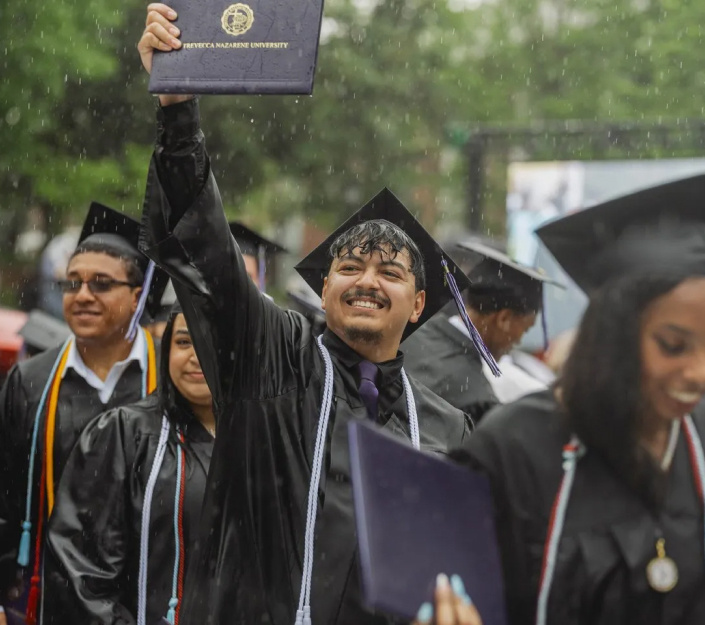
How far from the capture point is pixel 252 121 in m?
19.4

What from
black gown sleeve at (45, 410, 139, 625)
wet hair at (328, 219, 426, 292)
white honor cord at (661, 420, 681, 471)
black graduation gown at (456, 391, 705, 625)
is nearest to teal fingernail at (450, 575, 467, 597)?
black graduation gown at (456, 391, 705, 625)

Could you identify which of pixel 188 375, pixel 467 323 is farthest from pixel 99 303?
pixel 467 323

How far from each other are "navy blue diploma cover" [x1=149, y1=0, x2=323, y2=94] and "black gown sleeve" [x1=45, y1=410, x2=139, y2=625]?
166cm

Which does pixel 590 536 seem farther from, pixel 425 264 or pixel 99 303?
pixel 99 303

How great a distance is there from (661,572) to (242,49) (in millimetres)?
1750

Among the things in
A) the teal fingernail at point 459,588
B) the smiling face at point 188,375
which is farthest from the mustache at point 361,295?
the teal fingernail at point 459,588

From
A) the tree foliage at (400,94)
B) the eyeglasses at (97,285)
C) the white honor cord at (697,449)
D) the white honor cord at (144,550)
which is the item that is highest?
the tree foliage at (400,94)

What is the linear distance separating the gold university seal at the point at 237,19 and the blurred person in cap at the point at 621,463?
1.30m

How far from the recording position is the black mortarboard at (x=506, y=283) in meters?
6.46

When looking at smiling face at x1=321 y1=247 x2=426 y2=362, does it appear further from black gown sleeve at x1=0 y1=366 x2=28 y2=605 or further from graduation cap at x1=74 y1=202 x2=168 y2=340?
black gown sleeve at x1=0 y1=366 x2=28 y2=605

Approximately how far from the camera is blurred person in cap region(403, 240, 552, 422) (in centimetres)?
582

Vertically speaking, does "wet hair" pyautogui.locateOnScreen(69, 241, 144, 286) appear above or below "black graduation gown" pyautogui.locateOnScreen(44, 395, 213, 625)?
above

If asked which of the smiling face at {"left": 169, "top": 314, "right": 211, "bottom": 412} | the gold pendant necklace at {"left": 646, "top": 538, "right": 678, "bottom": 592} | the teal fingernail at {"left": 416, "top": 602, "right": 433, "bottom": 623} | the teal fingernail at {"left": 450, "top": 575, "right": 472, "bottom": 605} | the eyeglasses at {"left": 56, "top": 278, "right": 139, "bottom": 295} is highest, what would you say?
the eyeglasses at {"left": 56, "top": 278, "right": 139, "bottom": 295}

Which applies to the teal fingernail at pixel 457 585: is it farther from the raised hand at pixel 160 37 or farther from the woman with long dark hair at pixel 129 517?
the woman with long dark hair at pixel 129 517
